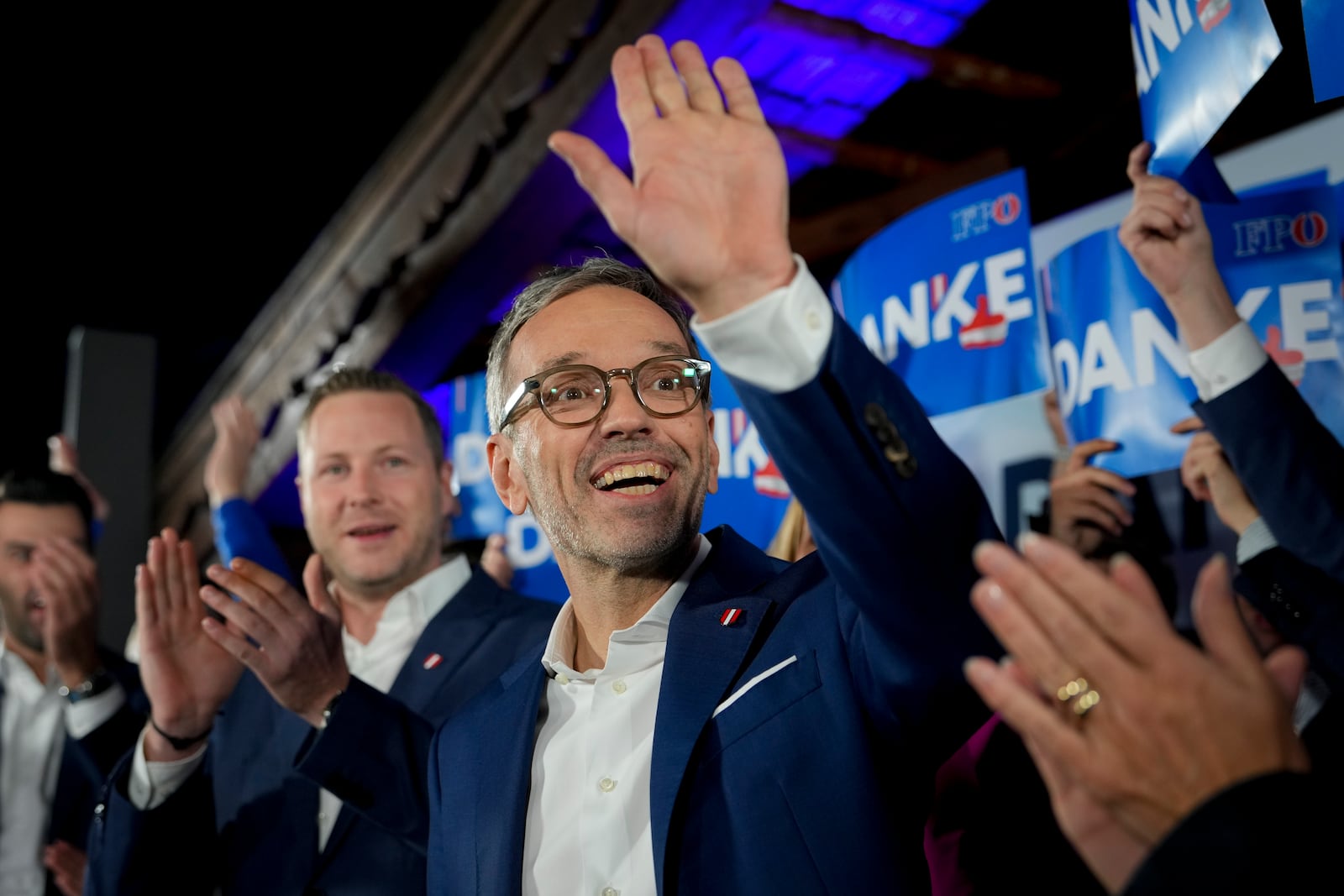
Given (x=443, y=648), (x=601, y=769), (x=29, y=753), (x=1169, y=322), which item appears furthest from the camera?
(x=29, y=753)

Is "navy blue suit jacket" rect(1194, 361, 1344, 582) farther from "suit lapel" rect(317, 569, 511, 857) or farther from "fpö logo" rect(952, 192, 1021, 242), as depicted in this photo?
"suit lapel" rect(317, 569, 511, 857)

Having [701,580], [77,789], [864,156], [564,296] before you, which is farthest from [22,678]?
[864,156]

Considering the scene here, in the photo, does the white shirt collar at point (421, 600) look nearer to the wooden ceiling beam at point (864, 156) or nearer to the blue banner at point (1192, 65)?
the blue banner at point (1192, 65)

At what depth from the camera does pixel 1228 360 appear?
186cm

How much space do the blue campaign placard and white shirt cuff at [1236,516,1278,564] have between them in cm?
82

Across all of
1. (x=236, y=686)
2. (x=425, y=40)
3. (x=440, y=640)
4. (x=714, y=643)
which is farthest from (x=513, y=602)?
(x=425, y=40)

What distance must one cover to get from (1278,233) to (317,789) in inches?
90.0

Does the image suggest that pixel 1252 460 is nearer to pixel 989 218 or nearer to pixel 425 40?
pixel 989 218

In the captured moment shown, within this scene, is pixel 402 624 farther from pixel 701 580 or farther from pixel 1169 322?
pixel 1169 322

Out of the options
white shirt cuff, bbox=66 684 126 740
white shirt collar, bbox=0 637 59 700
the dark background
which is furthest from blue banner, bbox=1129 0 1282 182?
the dark background

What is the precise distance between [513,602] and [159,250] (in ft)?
20.0

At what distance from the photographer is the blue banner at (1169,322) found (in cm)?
231

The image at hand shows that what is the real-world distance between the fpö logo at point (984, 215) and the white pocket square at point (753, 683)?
6.01 feet

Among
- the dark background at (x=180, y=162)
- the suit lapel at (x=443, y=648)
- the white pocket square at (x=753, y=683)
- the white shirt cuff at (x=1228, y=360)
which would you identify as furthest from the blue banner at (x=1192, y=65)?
the dark background at (x=180, y=162)
